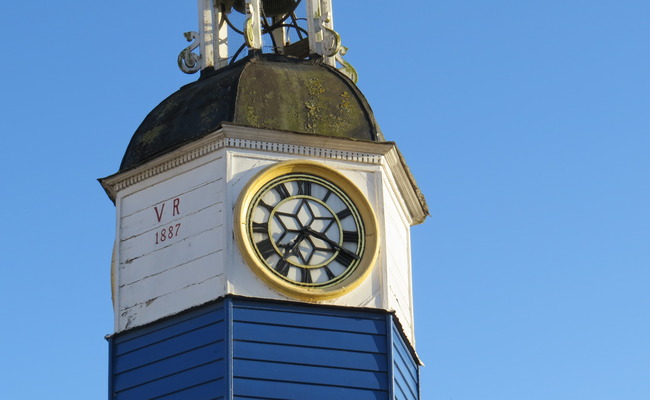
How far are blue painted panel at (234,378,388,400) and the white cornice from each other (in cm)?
388

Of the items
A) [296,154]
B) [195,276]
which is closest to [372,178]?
[296,154]

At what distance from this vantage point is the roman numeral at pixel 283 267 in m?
29.4

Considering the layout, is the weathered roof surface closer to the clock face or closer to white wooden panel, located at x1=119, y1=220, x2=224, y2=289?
the clock face

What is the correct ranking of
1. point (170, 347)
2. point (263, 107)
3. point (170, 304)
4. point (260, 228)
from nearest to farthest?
point (170, 347), point (170, 304), point (260, 228), point (263, 107)

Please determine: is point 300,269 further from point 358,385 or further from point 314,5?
point 314,5

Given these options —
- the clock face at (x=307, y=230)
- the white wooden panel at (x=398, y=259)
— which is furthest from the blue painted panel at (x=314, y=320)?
the white wooden panel at (x=398, y=259)

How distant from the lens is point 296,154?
30359 millimetres

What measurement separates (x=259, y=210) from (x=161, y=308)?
210 centimetres

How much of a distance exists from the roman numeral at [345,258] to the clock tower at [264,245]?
2 cm

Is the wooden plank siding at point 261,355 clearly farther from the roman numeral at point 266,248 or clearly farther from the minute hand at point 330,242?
the minute hand at point 330,242

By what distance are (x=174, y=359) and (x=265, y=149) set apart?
3.61m

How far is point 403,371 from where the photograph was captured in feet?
98.4

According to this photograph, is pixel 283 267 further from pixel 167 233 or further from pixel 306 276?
pixel 167 233

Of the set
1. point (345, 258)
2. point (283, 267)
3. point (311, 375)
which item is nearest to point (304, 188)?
point (345, 258)
